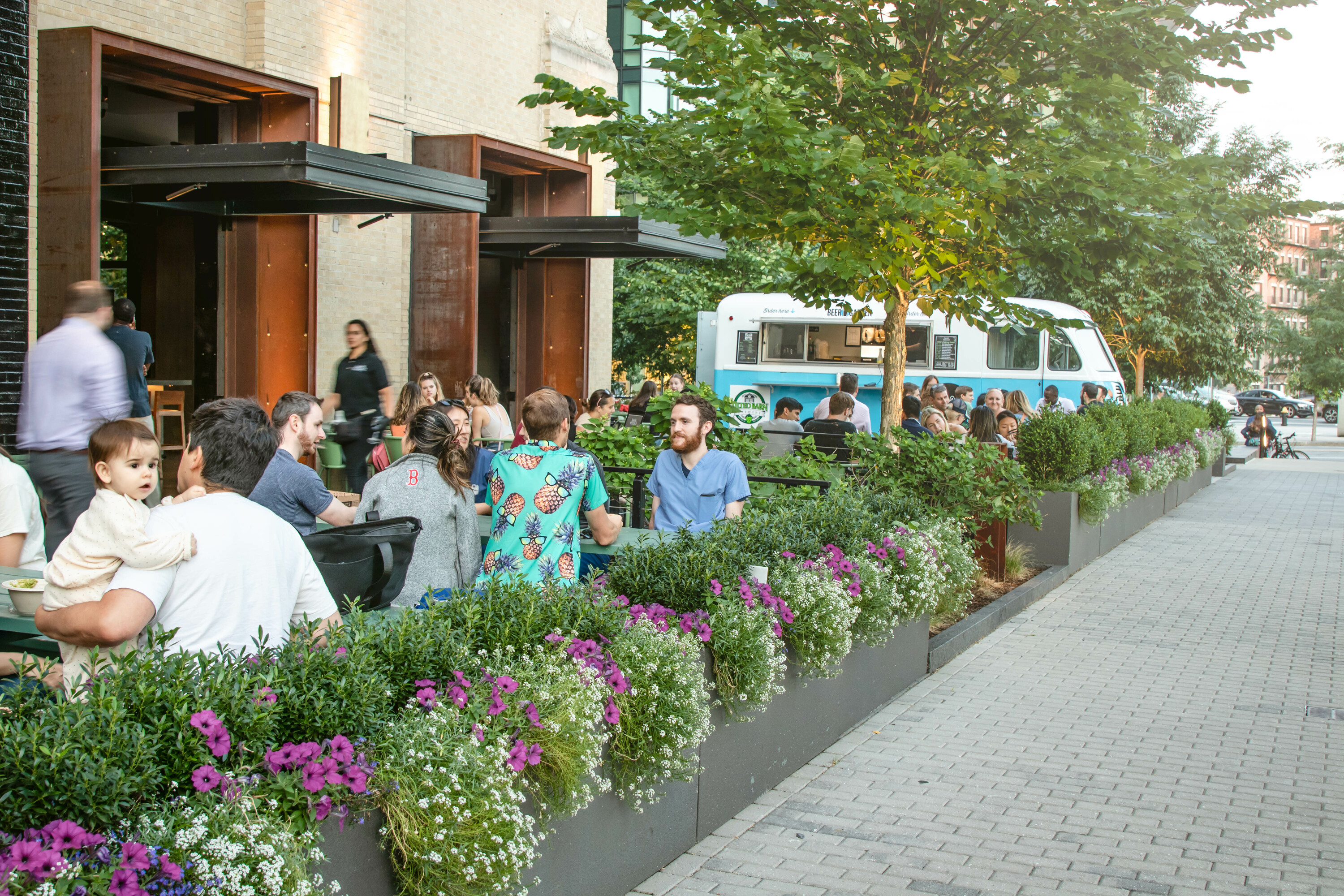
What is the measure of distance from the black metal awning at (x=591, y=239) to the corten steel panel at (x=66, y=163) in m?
6.18

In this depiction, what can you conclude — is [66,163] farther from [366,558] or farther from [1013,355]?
[1013,355]

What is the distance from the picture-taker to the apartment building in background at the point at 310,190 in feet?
33.8

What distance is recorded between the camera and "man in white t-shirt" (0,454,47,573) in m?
5.05

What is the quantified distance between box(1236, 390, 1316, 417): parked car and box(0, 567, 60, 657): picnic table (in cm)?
6190

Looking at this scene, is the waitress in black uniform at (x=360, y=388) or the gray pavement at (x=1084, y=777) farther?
the waitress in black uniform at (x=360, y=388)

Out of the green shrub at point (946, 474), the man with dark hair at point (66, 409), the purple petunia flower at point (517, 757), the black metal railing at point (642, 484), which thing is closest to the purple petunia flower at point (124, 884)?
the purple petunia flower at point (517, 757)

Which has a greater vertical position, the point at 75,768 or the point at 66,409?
the point at 66,409

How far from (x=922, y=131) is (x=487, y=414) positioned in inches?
176

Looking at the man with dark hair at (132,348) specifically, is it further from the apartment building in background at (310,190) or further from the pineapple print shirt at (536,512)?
the pineapple print shirt at (536,512)

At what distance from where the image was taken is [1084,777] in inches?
217

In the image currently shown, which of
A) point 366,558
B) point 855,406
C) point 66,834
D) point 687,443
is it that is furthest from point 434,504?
point 855,406

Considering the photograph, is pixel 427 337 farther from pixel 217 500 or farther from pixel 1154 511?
pixel 217 500

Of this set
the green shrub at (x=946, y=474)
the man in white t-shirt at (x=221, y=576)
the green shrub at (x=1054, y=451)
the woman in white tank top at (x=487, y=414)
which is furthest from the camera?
the green shrub at (x=1054, y=451)

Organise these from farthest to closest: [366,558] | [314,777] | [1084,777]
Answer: [1084,777], [366,558], [314,777]
